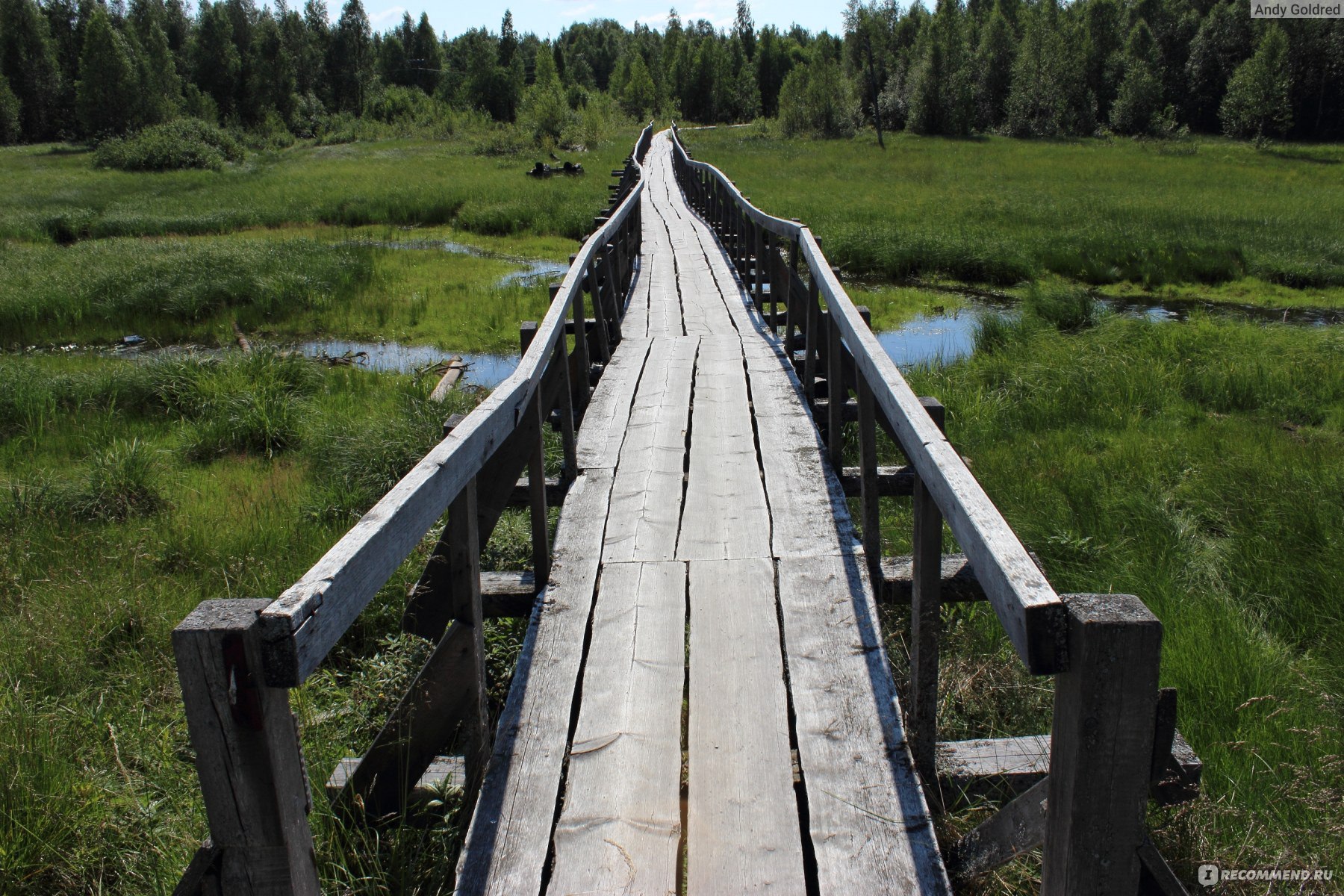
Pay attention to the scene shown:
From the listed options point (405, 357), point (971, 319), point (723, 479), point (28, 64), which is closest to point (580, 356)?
point (723, 479)

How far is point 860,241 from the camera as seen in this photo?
→ 17.1m

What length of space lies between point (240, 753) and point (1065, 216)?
21.9 metres

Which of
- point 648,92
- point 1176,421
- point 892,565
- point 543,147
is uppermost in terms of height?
point 648,92

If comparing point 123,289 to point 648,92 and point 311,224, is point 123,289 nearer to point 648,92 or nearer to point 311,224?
point 311,224

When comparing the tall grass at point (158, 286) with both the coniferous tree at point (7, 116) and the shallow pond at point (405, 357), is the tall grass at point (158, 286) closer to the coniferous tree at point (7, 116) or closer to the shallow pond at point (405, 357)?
the shallow pond at point (405, 357)

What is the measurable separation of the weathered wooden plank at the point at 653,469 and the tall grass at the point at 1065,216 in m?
11.2

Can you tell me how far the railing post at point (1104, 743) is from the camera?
4.81ft

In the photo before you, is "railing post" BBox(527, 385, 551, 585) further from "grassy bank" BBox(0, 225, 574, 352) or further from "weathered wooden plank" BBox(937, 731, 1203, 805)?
"grassy bank" BBox(0, 225, 574, 352)

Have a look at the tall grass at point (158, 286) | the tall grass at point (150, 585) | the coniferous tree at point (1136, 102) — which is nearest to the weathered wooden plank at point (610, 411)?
the tall grass at point (150, 585)

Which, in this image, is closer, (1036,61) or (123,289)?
(123,289)

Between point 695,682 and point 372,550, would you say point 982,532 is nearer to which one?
point 372,550

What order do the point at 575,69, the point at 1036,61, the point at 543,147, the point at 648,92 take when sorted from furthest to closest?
the point at 575,69
the point at 648,92
the point at 1036,61
the point at 543,147

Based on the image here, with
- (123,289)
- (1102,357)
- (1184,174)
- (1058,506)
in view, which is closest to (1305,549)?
(1058,506)

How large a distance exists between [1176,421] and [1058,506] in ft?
Answer: 8.66
